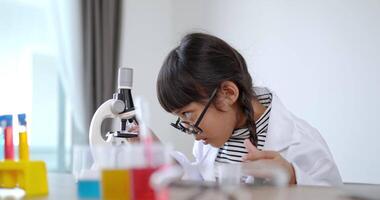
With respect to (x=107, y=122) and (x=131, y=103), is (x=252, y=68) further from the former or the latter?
(x=131, y=103)

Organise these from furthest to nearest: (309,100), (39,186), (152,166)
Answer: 1. (309,100)
2. (39,186)
3. (152,166)

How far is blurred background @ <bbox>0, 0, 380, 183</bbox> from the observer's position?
2334 millimetres

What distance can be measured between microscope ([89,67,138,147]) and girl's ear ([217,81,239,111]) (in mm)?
280

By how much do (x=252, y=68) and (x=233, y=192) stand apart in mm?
2270

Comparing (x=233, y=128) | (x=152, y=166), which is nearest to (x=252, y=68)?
(x=233, y=128)

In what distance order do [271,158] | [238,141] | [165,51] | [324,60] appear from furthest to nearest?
[165,51], [324,60], [238,141], [271,158]

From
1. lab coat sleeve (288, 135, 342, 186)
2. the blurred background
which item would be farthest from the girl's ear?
the blurred background

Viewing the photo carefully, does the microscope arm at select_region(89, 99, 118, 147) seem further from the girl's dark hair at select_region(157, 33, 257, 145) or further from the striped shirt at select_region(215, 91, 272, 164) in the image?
the striped shirt at select_region(215, 91, 272, 164)

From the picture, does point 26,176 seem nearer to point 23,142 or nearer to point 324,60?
point 23,142

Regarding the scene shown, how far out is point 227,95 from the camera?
1.40 metres

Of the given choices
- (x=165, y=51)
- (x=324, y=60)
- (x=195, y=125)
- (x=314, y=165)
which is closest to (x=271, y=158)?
(x=314, y=165)

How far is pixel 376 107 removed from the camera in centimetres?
228

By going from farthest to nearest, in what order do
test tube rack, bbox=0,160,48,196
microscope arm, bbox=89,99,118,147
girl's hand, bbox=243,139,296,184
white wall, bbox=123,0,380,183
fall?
1. white wall, bbox=123,0,380,183
2. microscope arm, bbox=89,99,118,147
3. girl's hand, bbox=243,139,296,184
4. test tube rack, bbox=0,160,48,196

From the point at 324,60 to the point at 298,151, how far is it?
4.52 ft
